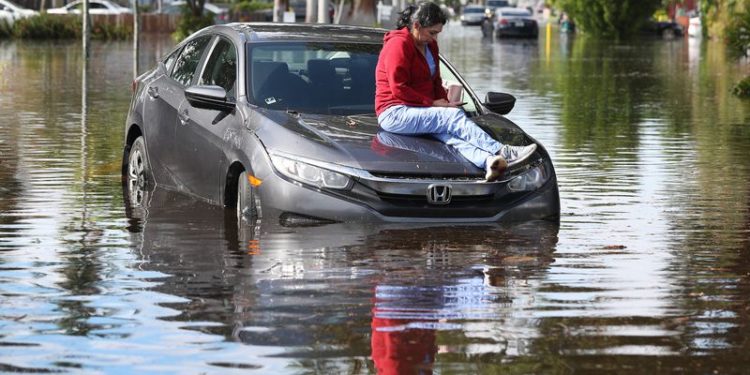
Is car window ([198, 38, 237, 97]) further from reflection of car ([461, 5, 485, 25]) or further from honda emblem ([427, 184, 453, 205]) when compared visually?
reflection of car ([461, 5, 485, 25])

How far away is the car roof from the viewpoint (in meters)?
11.7

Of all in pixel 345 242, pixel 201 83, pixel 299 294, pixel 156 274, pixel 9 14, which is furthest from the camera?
pixel 9 14

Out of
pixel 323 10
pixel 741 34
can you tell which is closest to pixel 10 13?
pixel 323 10

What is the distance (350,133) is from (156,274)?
204 centimetres

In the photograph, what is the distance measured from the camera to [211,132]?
36.7 feet

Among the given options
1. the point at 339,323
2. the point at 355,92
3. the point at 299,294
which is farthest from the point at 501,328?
the point at 355,92

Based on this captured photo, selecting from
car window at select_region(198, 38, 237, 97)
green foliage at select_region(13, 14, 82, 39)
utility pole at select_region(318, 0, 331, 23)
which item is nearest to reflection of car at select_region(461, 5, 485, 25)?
green foliage at select_region(13, 14, 82, 39)

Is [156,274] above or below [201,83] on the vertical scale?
below

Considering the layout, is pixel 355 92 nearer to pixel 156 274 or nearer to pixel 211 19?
pixel 156 274

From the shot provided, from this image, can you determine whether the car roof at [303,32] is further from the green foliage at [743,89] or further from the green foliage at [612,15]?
the green foliage at [612,15]

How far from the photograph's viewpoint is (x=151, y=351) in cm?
682

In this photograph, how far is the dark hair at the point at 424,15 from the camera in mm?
10898

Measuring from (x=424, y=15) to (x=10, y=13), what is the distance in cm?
5013

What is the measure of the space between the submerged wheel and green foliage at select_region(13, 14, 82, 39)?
4432 cm
